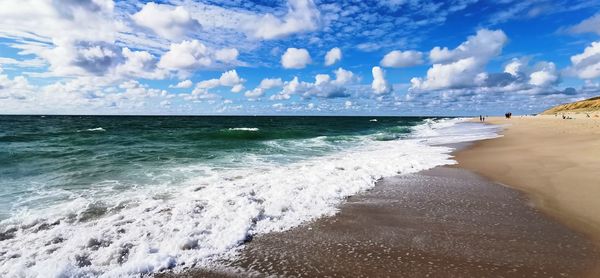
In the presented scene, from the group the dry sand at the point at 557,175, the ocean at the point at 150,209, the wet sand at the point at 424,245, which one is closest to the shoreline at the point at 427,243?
the wet sand at the point at 424,245

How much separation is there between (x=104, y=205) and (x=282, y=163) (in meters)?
9.48

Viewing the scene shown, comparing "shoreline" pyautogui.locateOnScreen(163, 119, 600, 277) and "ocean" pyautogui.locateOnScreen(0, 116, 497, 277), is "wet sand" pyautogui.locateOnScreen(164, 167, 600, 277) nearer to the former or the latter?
"shoreline" pyautogui.locateOnScreen(163, 119, 600, 277)

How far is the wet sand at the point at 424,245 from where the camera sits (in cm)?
Answer: 525

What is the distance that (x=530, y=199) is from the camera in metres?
9.27

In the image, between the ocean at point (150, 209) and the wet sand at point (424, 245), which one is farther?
the ocean at point (150, 209)

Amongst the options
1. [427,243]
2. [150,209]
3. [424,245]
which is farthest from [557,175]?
[150,209]

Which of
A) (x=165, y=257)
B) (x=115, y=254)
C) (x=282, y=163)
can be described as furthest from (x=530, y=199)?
(x=282, y=163)

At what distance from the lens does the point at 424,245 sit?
619cm

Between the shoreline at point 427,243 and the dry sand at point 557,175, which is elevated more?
the dry sand at point 557,175

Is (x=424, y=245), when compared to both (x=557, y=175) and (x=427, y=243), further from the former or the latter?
(x=557, y=175)

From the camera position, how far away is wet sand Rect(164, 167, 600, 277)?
5.25 meters

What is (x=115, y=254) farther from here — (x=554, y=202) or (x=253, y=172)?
(x=554, y=202)

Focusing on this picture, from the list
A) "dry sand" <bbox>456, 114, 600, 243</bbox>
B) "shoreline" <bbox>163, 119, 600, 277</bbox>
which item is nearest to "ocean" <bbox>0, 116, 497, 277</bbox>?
"shoreline" <bbox>163, 119, 600, 277</bbox>

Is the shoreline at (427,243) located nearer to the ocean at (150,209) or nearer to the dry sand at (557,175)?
the dry sand at (557,175)
